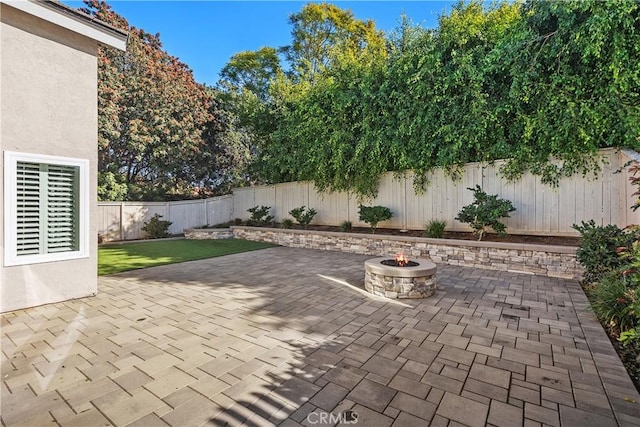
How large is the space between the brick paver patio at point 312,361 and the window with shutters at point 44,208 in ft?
2.64

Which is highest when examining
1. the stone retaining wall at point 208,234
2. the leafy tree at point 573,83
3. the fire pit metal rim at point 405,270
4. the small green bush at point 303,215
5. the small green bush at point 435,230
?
the leafy tree at point 573,83

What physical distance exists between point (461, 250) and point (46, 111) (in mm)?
7895

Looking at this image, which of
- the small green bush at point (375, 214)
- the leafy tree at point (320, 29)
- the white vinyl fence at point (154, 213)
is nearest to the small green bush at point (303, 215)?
the small green bush at point (375, 214)

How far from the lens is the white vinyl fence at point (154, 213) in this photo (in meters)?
11.5

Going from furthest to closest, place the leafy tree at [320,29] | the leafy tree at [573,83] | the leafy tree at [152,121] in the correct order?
the leafy tree at [320,29] < the leafy tree at [152,121] < the leafy tree at [573,83]

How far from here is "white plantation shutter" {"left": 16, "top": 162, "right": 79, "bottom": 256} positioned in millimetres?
4172

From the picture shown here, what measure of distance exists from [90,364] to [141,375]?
0.60 metres

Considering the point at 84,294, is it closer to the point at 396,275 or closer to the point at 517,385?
the point at 396,275

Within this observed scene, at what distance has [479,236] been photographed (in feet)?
22.7

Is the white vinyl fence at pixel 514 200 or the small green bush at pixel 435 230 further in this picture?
the small green bush at pixel 435 230

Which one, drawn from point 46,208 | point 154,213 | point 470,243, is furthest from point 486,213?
point 154,213

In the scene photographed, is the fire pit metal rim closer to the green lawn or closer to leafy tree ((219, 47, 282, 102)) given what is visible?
the green lawn
